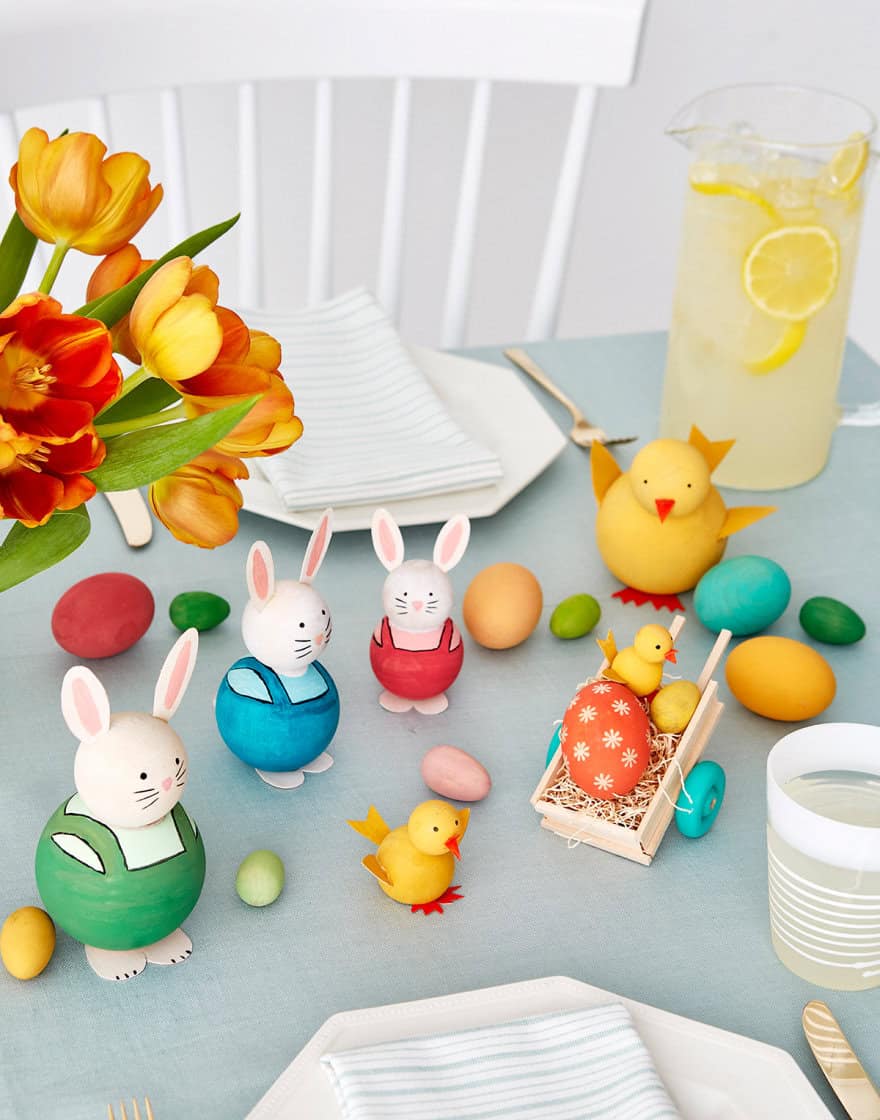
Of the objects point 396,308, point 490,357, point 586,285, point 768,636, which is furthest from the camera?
point 586,285

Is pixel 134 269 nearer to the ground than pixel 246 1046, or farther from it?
farther from it

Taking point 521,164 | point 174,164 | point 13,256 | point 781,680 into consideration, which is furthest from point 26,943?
point 521,164

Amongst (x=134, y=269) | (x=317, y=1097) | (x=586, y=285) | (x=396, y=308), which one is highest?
(x=134, y=269)

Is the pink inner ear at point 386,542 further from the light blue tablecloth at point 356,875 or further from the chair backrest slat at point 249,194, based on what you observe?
the chair backrest slat at point 249,194

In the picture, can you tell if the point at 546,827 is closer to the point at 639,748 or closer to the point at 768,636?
the point at 639,748

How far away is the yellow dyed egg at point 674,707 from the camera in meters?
0.68

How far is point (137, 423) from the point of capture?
1.70 feet

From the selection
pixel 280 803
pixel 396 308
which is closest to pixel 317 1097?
pixel 280 803

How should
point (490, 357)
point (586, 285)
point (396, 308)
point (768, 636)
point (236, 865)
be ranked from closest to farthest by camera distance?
point (236, 865)
point (768, 636)
point (490, 357)
point (396, 308)
point (586, 285)

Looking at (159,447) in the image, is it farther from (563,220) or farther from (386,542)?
(563,220)

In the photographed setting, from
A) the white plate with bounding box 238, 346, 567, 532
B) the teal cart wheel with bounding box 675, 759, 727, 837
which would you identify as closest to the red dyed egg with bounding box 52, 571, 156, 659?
the white plate with bounding box 238, 346, 567, 532

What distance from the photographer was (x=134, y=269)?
0.57 m

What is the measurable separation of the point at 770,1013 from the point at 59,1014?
32 centimetres

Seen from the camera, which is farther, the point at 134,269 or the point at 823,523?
the point at 823,523
